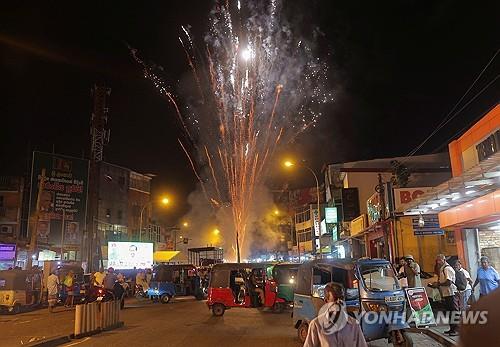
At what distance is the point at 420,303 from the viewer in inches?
484

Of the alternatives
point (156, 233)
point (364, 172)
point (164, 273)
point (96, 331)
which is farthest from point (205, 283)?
point (156, 233)

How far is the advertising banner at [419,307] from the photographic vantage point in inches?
476

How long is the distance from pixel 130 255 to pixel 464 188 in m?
28.7

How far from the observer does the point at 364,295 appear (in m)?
10.3

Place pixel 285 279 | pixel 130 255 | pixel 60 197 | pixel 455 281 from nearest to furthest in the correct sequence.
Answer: pixel 455 281 < pixel 285 279 < pixel 130 255 < pixel 60 197

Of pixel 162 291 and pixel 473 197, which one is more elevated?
pixel 473 197

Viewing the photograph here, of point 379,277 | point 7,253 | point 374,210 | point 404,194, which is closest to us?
point 379,277

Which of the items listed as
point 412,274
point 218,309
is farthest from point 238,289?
point 412,274

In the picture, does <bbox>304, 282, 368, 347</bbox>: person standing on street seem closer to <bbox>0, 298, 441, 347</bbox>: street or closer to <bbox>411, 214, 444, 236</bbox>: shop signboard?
<bbox>0, 298, 441, 347</bbox>: street

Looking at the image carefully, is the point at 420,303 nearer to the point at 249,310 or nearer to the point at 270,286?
the point at 270,286

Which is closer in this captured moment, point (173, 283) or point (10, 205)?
point (173, 283)

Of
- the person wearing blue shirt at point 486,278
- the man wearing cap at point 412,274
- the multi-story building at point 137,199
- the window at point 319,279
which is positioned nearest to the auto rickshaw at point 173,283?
the man wearing cap at point 412,274

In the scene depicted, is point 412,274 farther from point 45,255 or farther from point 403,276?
point 45,255

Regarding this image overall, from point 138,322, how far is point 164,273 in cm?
1171
